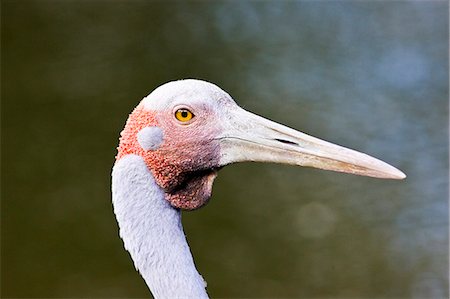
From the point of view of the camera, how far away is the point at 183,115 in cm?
246

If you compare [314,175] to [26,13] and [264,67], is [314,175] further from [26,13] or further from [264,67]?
[26,13]

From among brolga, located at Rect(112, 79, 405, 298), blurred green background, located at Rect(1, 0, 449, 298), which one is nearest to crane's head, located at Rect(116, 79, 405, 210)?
brolga, located at Rect(112, 79, 405, 298)

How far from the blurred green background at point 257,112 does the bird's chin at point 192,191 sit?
3.38 meters

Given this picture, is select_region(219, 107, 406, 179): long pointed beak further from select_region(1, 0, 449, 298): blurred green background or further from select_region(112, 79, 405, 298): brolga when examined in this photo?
select_region(1, 0, 449, 298): blurred green background

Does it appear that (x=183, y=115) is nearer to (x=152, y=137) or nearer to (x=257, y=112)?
(x=152, y=137)

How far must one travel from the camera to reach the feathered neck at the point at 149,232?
8.03 feet

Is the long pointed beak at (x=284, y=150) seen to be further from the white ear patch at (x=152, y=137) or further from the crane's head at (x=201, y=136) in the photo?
the white ear patch at (x=152, y=137)

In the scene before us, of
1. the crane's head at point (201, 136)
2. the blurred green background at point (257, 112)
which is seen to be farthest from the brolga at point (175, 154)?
the blurred green background at point (257, 112)

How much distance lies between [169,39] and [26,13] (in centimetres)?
114

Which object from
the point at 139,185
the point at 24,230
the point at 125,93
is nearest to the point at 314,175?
the point at 125,93

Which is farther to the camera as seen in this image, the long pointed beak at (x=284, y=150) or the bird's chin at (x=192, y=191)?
the bird's chin at (x=192, y=191)

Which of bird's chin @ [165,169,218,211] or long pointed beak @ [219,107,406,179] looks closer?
long pointed beak @ [219,107,406,179]

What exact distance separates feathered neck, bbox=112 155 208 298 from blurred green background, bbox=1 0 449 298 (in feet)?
11.3

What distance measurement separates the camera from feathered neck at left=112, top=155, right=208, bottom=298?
2447mm
